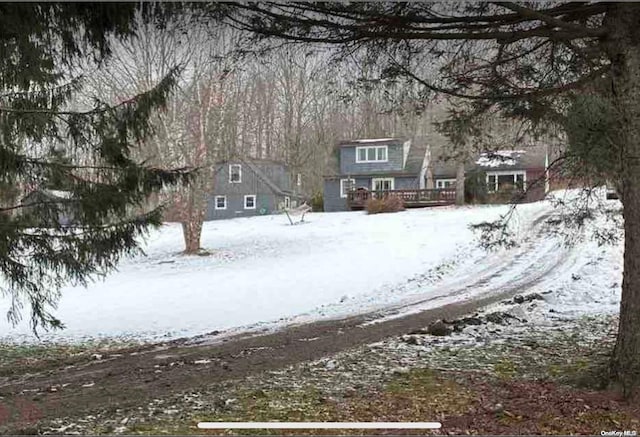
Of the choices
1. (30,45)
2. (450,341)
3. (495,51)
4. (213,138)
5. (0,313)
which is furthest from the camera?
(213,138)

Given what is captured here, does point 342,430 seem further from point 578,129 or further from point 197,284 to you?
point 197,284

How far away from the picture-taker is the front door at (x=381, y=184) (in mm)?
39344

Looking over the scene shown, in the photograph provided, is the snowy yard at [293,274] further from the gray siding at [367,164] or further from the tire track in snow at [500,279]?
the gray siding at [367,164]

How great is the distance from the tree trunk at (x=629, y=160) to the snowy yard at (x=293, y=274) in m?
6.00

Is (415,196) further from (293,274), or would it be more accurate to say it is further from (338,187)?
(293,274)

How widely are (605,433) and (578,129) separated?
9.51ft

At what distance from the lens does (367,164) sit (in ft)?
128

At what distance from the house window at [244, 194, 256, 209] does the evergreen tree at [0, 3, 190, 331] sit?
3484 cm

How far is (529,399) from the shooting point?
15.5ft

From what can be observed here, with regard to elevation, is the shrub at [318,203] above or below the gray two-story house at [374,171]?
below

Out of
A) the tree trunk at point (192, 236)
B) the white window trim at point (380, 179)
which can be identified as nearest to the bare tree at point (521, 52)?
the tree trunk at point (192, 236)

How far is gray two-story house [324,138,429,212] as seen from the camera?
3856 centimetres

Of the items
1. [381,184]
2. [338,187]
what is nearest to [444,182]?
[381,184]

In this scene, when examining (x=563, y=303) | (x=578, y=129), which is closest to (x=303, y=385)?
(x=578, y=129)
